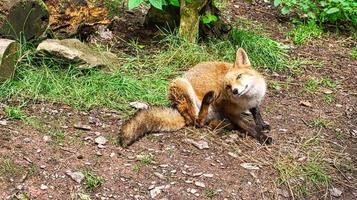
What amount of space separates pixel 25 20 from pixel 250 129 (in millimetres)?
2506

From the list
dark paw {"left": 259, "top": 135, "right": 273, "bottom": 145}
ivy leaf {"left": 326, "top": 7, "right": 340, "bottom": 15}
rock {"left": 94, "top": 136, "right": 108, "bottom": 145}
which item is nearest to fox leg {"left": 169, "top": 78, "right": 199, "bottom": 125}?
dark paw {"left": 259, "top": 135, "right": 273, "bottom": 145}

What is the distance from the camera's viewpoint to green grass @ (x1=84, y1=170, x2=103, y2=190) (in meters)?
4.08

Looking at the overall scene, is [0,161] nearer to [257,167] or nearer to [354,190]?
[257,167]

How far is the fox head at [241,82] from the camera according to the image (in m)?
4.79

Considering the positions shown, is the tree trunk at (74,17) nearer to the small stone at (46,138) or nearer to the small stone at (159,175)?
the small stone at (46,138)

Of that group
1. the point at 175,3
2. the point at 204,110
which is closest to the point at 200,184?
the point at 204,110

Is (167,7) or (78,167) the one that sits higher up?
(167,7)

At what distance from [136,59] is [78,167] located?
6.93 feet

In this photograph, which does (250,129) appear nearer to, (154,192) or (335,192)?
(335,192)

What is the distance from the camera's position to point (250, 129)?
4.99 meters

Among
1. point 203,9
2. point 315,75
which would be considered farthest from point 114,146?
point 315,75

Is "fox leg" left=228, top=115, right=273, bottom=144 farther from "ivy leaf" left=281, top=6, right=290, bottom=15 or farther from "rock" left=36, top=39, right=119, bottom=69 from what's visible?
"ivy leaf" left=281, top=6, right=290, bottom=15

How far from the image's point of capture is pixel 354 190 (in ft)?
15.1

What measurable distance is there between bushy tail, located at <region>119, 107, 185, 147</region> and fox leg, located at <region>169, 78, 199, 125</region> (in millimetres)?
52
